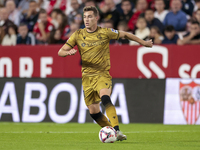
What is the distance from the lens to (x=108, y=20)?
521 inches

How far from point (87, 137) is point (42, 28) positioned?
701 cm

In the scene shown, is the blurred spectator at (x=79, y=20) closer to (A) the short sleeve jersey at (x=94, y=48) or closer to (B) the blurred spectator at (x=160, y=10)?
(B) the blurred spectator at (x=160, y=10)

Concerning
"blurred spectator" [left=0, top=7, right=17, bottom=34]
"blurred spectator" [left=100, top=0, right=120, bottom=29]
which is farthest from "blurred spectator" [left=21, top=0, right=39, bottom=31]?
"blurred spectator" [left=100, top=0, right=120, bottom=29]

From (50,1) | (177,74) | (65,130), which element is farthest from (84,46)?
(50,1)

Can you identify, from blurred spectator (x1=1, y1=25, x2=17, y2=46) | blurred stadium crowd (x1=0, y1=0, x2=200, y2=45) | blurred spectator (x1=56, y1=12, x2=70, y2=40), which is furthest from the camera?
blurred spectator (x1=1, y1=25, x2=17, y2=46)

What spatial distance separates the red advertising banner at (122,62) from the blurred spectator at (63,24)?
95 cm

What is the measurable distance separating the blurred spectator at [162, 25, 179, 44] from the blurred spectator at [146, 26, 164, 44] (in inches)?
5.8

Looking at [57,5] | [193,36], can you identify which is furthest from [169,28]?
[57,5]

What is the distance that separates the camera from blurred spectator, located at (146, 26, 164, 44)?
12664 millimetres

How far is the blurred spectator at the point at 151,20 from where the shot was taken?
13.1m

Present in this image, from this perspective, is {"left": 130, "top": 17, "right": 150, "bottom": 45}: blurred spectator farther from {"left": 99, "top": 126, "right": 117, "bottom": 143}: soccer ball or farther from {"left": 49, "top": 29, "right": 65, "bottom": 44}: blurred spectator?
{"left": 99, "top": 126, "right": 117, "bottom": 143}: soccer ball

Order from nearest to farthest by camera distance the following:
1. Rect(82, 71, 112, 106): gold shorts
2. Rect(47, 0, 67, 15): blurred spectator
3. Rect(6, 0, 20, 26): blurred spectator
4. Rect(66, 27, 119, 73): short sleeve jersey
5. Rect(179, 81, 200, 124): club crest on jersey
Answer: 1. Rect(82, 71, 112, 106): gold shorts
2. Rect(66, 27, 119, 73): short sleeve jersey
3. Rect(179, 81, 200, 124): club crest on jersey
4. Rect(47, 0, 67, 15): blurred spectator
5. Rect(6, 0, 20, 26): blurred spectator

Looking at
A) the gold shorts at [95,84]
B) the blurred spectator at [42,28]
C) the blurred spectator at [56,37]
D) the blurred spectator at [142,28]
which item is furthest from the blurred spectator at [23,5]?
the gold shorts at [95,84]

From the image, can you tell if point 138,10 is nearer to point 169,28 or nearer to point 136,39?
point 169,28
